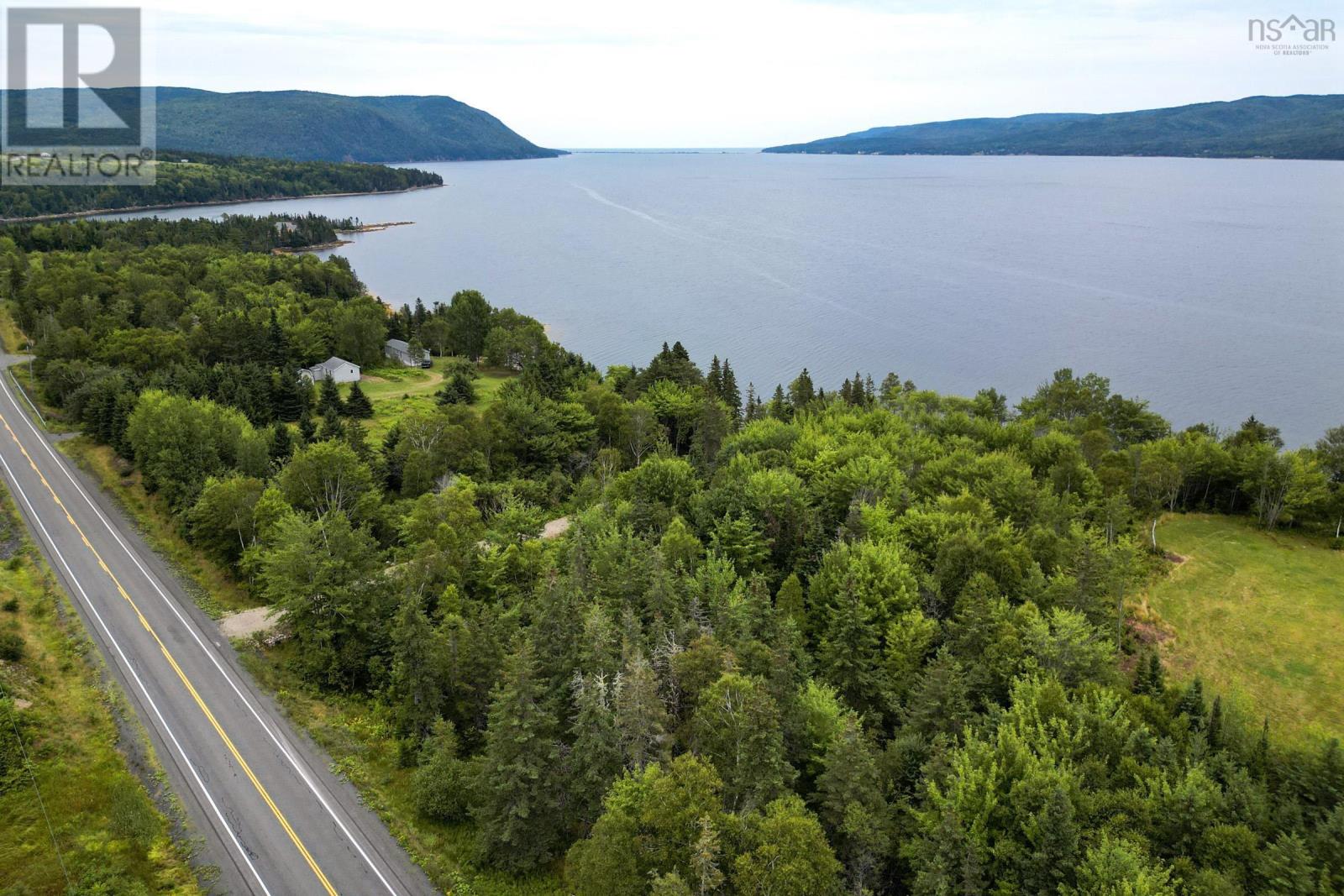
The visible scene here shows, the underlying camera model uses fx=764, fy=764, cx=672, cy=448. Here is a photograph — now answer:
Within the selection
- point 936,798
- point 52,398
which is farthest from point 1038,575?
point 52,398

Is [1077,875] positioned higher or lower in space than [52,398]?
lower

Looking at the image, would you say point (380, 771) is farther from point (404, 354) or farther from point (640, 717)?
point (404, 354)

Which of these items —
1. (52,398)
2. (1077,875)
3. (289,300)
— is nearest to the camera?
(1077,875)

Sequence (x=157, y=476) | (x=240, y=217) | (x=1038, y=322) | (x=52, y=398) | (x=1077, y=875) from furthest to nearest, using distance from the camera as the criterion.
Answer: (x=240, y=217) < (x=1038, y=322) < (x=52, y=398) < (x=157, y=476) < (x=1077, y=875)

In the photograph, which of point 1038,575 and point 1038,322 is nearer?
point 1038,575

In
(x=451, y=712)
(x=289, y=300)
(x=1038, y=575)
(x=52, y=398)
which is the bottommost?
(x=451, y=712)

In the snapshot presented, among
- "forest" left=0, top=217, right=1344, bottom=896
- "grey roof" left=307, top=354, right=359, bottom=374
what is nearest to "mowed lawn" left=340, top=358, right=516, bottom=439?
"grey roof" left=307, top=354, right=359, bottom=374

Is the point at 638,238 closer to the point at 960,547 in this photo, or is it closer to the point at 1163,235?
the point at 1163,235

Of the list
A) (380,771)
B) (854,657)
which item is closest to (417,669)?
(380,771)

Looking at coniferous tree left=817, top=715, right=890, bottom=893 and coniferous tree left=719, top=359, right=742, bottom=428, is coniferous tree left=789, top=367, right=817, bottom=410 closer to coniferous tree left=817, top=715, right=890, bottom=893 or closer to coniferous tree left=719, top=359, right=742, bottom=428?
coniferous tree left=719, top=359, right=742, bottom=428
